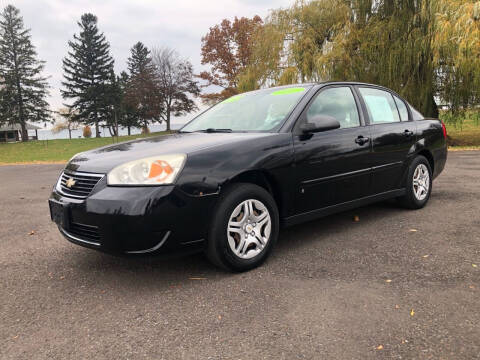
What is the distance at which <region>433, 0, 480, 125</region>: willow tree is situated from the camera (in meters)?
12.4

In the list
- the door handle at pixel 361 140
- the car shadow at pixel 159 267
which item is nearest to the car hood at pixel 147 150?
the car shadow at pixel 159 267

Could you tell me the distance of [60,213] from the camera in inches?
121

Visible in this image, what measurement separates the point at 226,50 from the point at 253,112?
36928 mm

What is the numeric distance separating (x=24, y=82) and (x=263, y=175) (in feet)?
165

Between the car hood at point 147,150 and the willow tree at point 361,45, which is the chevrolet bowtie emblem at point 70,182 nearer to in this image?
the car hood at point 147,150

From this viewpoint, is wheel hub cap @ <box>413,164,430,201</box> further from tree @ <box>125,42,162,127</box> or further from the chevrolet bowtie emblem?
tree @ <box>125,42,162,127</box>

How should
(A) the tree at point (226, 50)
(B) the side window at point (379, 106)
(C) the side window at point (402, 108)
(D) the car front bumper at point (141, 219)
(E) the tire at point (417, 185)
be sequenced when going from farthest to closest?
(A) the tree at point (226, 50) → (C) the side window at point (402, 108) → (E) the tire at point (417, 185) → (B) the side window at point (379, 106) → (D) the car front bumper at point (141, 219)

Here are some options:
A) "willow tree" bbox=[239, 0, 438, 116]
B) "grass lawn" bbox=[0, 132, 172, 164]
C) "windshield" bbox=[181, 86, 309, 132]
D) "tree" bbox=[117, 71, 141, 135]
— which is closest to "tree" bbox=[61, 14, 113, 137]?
"tree" bbox=[117, 71, 141, 135]

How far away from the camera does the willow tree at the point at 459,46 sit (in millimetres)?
12406

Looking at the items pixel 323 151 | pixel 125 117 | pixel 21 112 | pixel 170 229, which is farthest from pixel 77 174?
pixel 125 117

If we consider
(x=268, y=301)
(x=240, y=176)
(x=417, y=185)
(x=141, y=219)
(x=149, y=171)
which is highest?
(x=149, y=171)

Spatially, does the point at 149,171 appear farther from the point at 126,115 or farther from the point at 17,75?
the point at 126,115

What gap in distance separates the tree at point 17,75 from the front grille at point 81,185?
48831 millimetres

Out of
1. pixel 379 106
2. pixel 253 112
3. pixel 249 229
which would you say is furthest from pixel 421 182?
pixel 249 229
